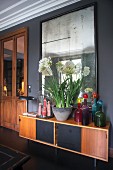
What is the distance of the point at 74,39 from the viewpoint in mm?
2357

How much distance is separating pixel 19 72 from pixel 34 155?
5.96ft

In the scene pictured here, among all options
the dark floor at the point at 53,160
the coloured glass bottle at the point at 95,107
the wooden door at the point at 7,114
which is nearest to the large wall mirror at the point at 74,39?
the coloured glass bottle at the point at 95,107

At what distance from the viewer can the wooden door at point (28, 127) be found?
2.36 metres

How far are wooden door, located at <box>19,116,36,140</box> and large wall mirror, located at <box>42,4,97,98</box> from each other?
0.77 m

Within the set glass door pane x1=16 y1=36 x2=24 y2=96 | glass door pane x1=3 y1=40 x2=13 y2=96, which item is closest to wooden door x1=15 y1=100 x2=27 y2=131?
Result: glass door pane x1=16 y1=36 x2=24 y2=96

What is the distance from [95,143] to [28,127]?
1.15 m

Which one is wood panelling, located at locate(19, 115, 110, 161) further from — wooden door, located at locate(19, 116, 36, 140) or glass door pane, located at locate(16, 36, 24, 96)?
glass door pane, located at locate(16, 36, 24, 96)

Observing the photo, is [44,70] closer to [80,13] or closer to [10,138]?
[80,13]

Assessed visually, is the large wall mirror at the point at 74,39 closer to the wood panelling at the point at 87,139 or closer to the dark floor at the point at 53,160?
the wood panelling at the point at 87,139

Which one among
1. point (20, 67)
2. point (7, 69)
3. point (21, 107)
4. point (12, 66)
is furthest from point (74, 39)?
point (7, 69)

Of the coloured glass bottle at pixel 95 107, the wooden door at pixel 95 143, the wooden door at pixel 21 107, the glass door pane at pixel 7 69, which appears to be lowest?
the wooden door at pixel 95 143

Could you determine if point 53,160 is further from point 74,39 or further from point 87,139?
point 74,39

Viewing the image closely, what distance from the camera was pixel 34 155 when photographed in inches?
84.4

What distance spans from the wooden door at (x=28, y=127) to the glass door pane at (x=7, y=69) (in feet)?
3.80
